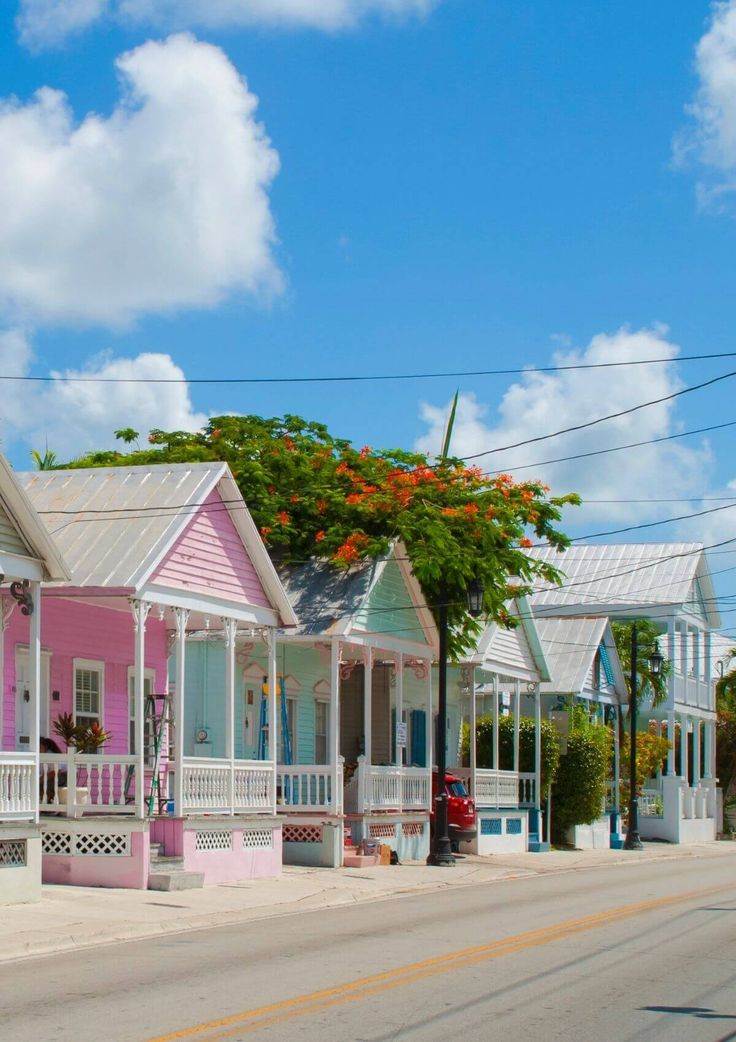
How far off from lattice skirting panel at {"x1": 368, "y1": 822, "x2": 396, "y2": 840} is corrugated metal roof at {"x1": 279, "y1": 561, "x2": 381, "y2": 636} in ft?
13.5

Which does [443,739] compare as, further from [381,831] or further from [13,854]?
[13,854]

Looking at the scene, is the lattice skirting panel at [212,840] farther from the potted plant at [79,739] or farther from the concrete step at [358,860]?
the concrete step at [358,860]

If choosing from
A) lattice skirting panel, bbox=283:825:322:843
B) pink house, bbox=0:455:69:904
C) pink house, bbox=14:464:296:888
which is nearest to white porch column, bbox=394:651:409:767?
lattice skirting panel, bbox=283:825:322:843

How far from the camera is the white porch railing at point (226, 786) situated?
22109 mm

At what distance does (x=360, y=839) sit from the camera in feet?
89.8

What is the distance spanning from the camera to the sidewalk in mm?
15359

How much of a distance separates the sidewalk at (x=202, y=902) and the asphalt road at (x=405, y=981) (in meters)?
0.59

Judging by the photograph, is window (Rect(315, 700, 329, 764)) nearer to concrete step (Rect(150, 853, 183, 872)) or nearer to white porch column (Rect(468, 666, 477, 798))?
white porch column (Rect(468, 666, 477, 798))

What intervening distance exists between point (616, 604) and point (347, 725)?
20.7m

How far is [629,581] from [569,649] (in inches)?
505

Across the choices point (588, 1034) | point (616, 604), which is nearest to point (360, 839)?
point (588, 1034)

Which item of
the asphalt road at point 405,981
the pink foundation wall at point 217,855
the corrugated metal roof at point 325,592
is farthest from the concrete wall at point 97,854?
the corrugated metal roof at point 325,592

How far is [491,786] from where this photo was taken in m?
33.3

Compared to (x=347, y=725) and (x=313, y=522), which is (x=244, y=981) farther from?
(x=347, y=725)
